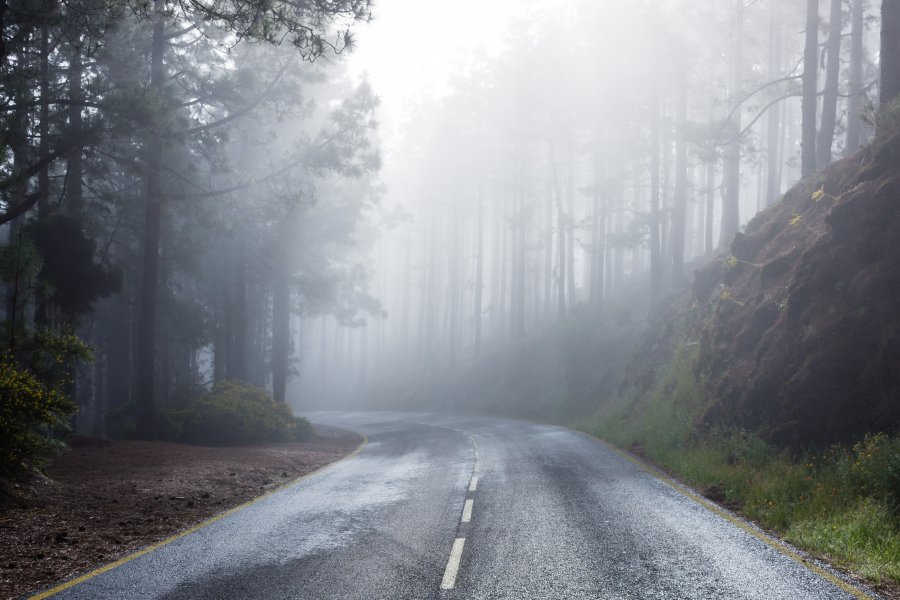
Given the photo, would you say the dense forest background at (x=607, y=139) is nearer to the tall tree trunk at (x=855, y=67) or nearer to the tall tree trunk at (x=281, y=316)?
the tall tree trunk at (x=855, y=67)

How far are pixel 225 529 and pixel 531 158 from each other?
3825cm

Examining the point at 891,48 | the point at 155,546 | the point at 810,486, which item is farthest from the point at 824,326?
the point at 155,546

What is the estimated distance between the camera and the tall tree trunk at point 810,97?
75.1 feet

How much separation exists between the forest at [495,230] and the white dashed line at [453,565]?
395 cm

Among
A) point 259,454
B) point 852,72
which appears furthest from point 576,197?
point 259,454

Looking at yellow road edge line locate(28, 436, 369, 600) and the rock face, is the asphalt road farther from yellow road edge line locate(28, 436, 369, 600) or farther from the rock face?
the rock face

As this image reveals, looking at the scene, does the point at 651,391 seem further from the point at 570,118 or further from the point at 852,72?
the point at 570,118

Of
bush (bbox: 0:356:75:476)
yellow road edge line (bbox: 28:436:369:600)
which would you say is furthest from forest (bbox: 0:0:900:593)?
yellow road edge line (bbox: 28:436:369:600)

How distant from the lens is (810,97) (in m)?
23.5

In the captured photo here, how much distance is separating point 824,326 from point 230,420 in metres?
16.9

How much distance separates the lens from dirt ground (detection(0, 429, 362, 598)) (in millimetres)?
7926

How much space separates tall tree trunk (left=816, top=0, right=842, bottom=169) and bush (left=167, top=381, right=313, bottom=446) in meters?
19.3

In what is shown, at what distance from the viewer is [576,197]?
2520 inches

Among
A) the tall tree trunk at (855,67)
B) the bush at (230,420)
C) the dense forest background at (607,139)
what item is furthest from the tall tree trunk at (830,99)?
the bush at (230,420)
